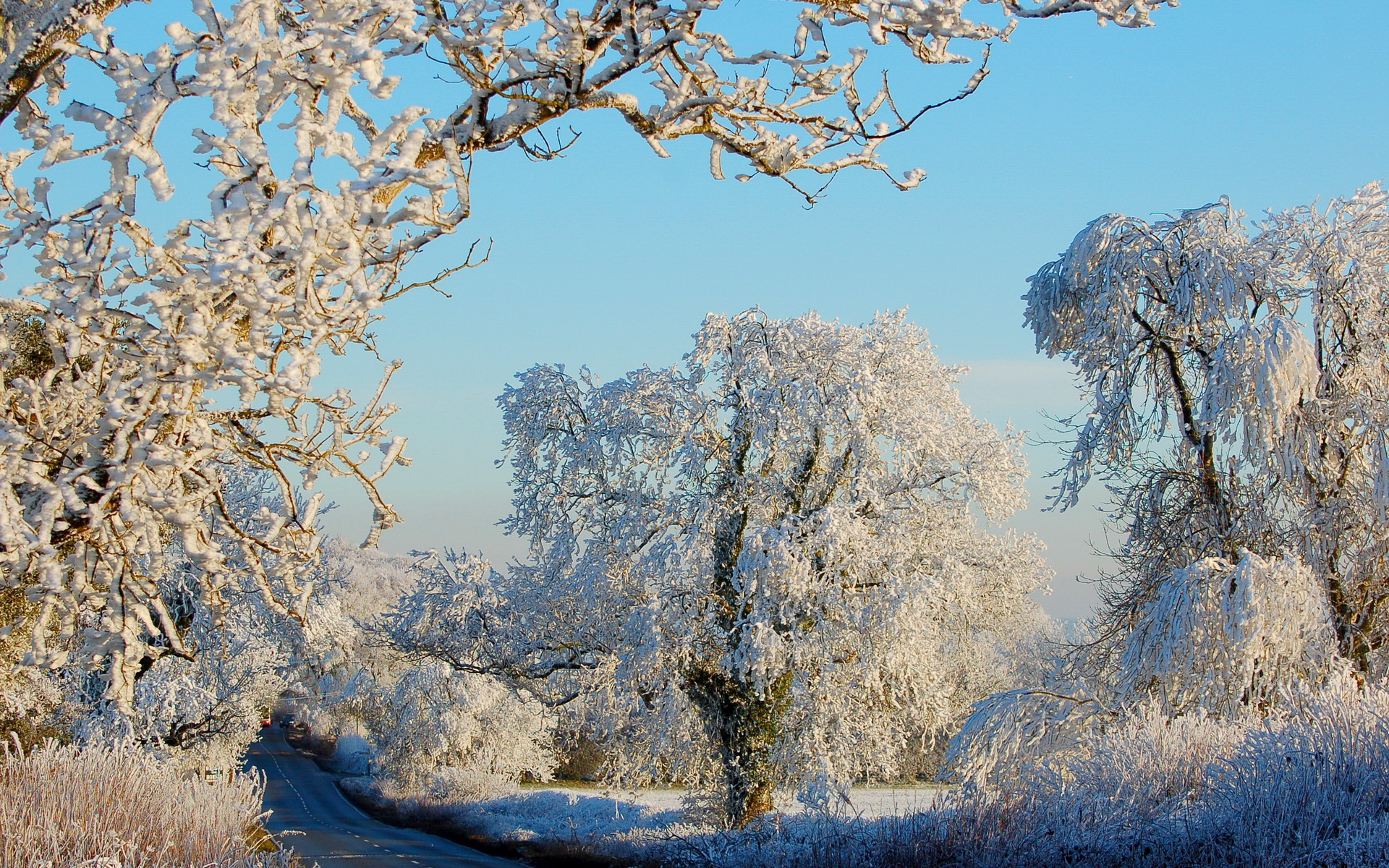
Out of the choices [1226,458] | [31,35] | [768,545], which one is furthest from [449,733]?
[31,35]

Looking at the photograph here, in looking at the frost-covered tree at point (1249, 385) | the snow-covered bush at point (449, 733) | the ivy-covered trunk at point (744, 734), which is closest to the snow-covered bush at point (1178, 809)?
the frost-covered tree at point (1249, 385)

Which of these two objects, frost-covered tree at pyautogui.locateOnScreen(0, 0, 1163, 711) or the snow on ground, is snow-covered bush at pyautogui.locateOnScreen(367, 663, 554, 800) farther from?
frost-covered tree at pyautogui.locateOnScreen(0, 0, 1163, 711)

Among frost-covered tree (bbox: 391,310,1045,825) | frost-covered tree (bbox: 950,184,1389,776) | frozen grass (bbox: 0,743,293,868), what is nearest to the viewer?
frozen grass (bbox: 0,743,293,868)

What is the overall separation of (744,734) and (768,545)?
3194mm

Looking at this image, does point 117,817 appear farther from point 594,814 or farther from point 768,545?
point 594,814

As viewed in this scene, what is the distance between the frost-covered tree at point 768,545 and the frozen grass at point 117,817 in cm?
632

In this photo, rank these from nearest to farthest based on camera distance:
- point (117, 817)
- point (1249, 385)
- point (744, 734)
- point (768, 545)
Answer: point (117, 817) < point (1249, 385) < point (768, 545) < point (744, 734)

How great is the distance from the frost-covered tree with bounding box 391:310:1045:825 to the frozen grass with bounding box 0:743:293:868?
249 inches

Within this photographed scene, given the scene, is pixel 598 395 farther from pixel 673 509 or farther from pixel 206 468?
pixel 206 468

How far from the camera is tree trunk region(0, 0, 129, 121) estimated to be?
10.8 feet

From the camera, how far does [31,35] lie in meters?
3.30

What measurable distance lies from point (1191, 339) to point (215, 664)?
18.6 m

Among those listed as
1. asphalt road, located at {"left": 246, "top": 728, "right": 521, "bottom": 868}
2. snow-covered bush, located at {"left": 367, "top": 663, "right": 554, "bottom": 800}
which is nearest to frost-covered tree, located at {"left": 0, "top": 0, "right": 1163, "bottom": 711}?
asphalt road, located at {"left": 246, "top": 728, "right": 521, "bottom": 868}

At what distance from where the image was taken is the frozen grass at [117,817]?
4.82 metres
